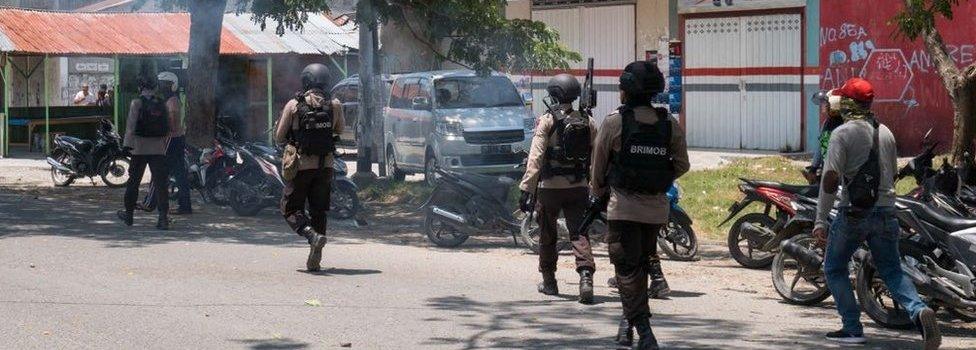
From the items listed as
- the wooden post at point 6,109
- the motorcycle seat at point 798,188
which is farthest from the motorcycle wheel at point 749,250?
the wooden post at point 6,109

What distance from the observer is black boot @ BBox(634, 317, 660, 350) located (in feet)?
25.4

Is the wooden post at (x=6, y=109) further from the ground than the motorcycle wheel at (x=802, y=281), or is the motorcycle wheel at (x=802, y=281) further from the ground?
the wooden post at (x=6, y=109)

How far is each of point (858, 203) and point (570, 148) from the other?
2367 mm

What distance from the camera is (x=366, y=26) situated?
1798cm

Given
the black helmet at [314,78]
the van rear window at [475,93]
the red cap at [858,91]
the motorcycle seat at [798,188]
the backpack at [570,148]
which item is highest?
the van rear window at [475,93]

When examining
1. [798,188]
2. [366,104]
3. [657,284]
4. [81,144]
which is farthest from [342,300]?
[81,144]

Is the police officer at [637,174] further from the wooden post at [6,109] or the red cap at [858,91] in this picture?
the wooden post at [6,109]

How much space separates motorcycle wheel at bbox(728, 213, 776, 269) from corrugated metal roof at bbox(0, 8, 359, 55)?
47.6ft

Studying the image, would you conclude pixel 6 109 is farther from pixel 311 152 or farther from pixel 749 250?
pixel 749 250

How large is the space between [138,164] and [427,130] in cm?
606

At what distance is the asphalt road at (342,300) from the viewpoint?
27.8 ft

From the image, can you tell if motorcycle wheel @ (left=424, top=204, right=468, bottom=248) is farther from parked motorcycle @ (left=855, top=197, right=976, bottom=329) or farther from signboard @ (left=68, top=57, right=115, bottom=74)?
signboard @ (left=68, top=57, right=115, bottom=74)

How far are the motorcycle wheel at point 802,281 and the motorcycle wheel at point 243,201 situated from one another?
299 inches

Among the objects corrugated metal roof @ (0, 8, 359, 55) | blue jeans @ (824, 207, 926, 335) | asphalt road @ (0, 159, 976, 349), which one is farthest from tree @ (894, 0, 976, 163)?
corrugated metal roof @ (0, 8, 359, 55)
